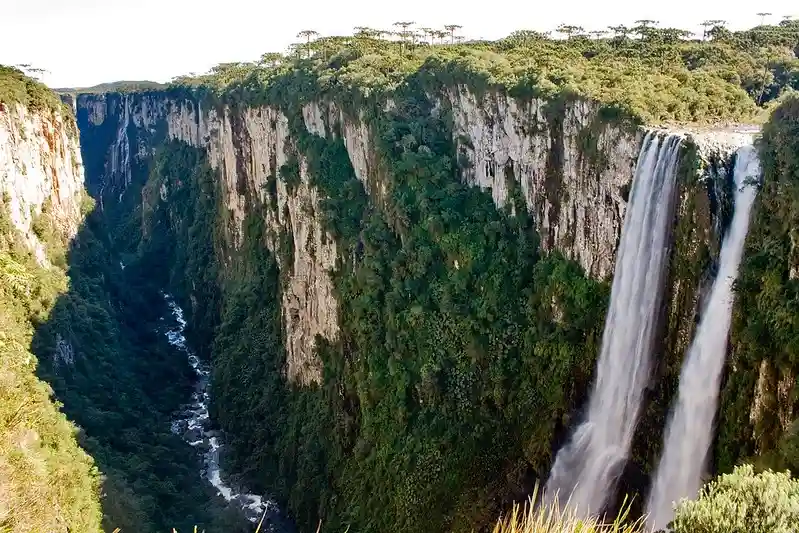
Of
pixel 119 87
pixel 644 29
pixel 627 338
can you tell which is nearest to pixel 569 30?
pixel 644 29

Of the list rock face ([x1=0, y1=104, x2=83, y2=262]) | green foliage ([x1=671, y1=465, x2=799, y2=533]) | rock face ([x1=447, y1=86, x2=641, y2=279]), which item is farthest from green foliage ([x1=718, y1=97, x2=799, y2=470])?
rock face ([x1=0, y1=104, x2=83, y2=262])

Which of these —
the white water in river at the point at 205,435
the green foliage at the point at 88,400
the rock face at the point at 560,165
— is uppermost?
the rock face at the point at 560,165

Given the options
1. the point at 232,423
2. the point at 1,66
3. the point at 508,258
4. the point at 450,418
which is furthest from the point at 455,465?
the point at 1,66

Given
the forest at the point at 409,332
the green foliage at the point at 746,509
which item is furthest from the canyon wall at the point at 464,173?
the green foliage at the point at 746,509

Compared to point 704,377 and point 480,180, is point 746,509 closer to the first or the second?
point 704,377

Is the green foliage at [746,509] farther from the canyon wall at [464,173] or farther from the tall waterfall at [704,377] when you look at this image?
the canyon wall at [464,173]

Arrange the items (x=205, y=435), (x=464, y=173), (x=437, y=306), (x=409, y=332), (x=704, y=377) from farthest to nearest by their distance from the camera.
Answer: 1. (x=205, y=435)
2. (x=464, y=173)
3. (x=409, y=332)
4. (x=437, y=306)
5. (x=704, y=377)
